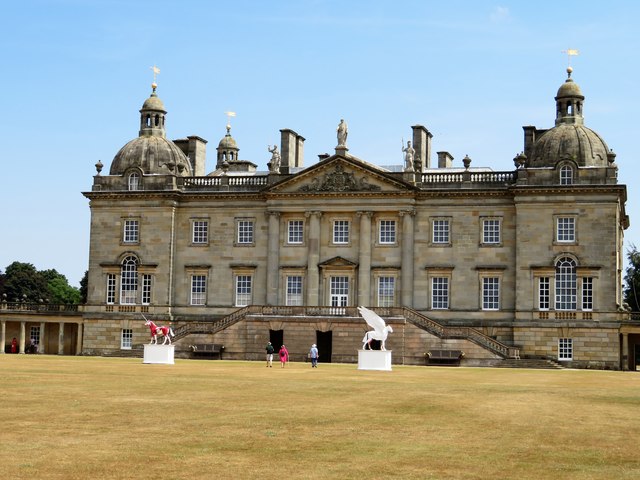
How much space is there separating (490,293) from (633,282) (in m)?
34.9

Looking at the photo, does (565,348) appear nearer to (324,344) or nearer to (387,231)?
(387,231)

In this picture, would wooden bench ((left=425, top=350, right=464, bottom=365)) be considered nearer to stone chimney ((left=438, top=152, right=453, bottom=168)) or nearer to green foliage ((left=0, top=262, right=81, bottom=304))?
stone chimney ((left=438, top=152, right=453, bottom=168))

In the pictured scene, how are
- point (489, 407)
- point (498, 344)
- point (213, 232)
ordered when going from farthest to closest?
point (213, 232), point (498, 344), point (489, 407)

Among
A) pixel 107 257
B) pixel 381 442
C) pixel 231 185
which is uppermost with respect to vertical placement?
pixel 231 185

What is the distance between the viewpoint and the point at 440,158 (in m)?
70.1

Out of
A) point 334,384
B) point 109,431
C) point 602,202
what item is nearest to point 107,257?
point 602,202

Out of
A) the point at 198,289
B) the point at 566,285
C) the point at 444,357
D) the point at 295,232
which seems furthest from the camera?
the point at 198,289

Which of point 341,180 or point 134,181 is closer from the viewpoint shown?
point 341,180

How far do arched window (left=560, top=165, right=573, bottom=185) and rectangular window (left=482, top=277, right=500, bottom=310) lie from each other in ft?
21.1

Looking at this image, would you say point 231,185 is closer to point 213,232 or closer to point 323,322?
point 213,232

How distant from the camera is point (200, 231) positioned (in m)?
64.6

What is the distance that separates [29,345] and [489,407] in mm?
51853

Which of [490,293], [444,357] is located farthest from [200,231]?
[444,357]

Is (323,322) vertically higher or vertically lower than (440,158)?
lower
